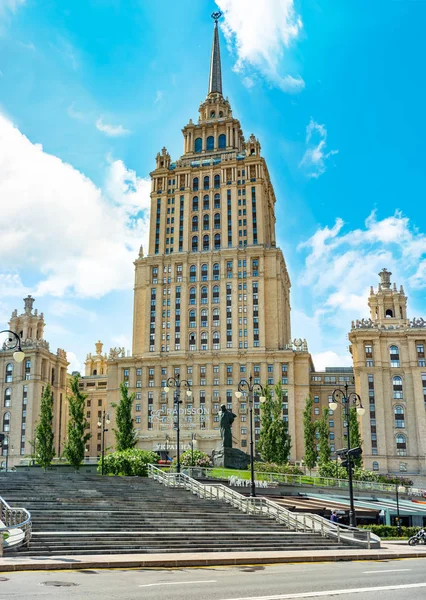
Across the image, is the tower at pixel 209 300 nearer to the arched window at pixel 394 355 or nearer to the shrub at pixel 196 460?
the arched window at pixel 394 355

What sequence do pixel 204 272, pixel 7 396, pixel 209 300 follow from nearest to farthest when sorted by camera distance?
1. pixel 209 300
2. pixel 204 272
3. pixel 7 396

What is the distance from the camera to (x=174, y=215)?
112875 mm

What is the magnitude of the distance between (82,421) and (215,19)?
10548 centimetres

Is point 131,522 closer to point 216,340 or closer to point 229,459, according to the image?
point 229,459

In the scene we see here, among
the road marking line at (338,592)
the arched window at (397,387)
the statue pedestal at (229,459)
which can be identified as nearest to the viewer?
the road marking line at (338,592)

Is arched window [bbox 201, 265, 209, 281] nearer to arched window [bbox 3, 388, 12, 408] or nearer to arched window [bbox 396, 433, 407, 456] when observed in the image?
arched window [bbox 3, 388, 12, 408]

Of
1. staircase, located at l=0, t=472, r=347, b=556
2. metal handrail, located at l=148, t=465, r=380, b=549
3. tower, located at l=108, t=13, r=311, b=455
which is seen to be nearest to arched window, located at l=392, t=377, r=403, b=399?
tower, located at l=108, t=13, r=311, b=455

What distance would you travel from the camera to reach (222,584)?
16.4m

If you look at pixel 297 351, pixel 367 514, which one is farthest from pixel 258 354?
pixel 367 514

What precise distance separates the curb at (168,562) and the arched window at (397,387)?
72953mm

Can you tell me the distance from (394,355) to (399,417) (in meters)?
10.0

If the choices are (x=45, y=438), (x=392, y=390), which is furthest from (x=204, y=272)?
(x=45, y=438)

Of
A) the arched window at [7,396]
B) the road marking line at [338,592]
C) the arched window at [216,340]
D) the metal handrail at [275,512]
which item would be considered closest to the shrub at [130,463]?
the metal handrail at [275,512]

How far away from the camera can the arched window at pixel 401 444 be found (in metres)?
92.0
